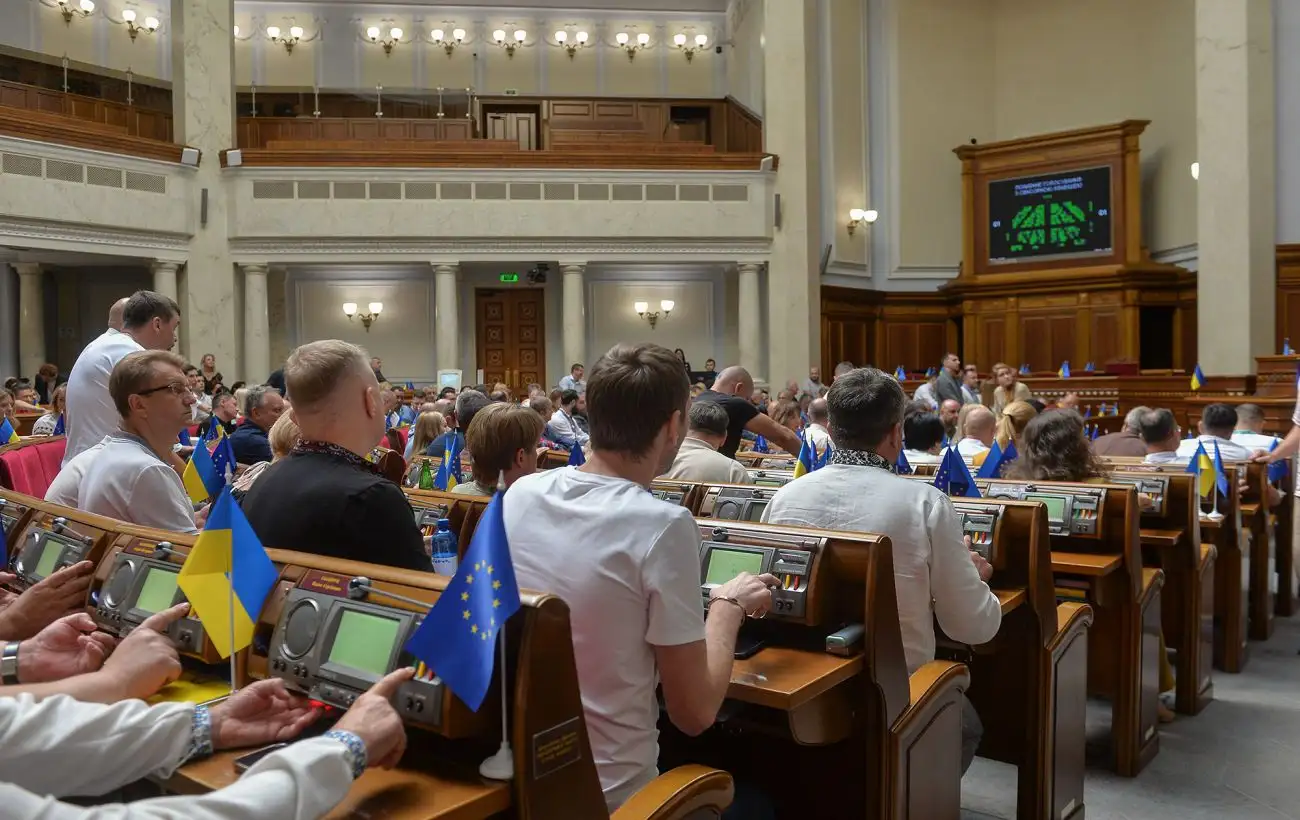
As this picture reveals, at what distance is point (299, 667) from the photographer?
1.68m

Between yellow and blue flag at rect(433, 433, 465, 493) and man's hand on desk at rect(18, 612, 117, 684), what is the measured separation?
289 centimetres

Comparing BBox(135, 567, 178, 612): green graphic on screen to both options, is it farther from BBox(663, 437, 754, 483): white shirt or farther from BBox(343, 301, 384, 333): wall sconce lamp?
BBox(343, 301, 384, 333): wall sconce lamp

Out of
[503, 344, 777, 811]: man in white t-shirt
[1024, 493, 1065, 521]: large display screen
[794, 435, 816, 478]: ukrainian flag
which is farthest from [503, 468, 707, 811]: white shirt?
[794, 435, 816, 478]: ukrainian flag

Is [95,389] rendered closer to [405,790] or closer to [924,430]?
[405,790]

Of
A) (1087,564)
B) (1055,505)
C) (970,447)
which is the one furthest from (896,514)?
(970,447)

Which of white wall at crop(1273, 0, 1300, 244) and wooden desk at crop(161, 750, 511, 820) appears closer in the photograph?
wooden desk at crop(161, 750, 511, 820)

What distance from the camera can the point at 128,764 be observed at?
4.46 feet

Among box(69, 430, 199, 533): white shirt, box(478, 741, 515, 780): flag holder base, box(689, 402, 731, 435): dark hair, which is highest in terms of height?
box(689, 402, 731, 435): dark hair

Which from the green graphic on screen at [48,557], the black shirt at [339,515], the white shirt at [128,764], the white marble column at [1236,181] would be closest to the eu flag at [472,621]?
the white shirt at [128,764]

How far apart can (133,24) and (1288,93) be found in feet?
58.6

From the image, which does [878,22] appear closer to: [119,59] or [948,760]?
[119,59]

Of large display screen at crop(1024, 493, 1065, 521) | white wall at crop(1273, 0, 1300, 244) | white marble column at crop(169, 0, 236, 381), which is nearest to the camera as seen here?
large display screen at crop(1024, 493, 1065, 521)

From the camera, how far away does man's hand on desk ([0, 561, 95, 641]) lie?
83.5 inches

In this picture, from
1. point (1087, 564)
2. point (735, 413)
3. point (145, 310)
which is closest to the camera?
point (1087, 564)
